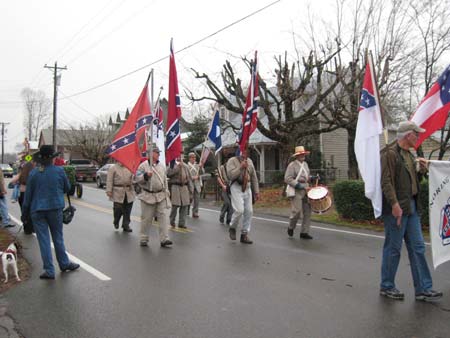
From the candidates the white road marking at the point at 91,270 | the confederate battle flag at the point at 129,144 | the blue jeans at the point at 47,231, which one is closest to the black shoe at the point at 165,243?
the confederate battle flag at the point at 129,144

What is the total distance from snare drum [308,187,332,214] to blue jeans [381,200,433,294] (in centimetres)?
446

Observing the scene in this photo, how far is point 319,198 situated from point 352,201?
293cm

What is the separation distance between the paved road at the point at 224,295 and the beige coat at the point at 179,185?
2.27m

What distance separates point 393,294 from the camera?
5.49 m

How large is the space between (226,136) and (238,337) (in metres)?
30.7

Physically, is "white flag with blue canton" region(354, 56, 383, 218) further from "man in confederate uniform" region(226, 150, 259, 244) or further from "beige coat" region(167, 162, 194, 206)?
"beige coat" region(167, 162, 194, 206)

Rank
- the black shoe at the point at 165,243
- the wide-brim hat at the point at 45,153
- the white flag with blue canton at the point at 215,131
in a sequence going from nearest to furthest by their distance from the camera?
the wide-brim hat at the point at 45,153 → the black shoe at the point at 165,243 → the white flag with blue canton at the point at 215,131

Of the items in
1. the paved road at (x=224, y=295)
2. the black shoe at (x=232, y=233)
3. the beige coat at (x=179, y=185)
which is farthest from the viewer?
the beige coat at (x=179, y=185)

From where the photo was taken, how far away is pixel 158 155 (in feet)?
31.9

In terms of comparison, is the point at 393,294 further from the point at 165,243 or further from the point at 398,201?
the point at 165,243

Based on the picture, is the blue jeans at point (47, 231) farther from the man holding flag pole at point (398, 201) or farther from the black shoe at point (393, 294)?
the black shoe at point (393, 294)

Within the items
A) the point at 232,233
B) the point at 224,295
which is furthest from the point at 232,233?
the point at 224,295

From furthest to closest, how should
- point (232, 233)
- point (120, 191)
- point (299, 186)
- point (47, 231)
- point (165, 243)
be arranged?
point (120, 191) < point (299, 186) < point (232, 233) < point (165, 243) < point (47, 231)

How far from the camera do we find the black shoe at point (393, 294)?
5441 millimetres
